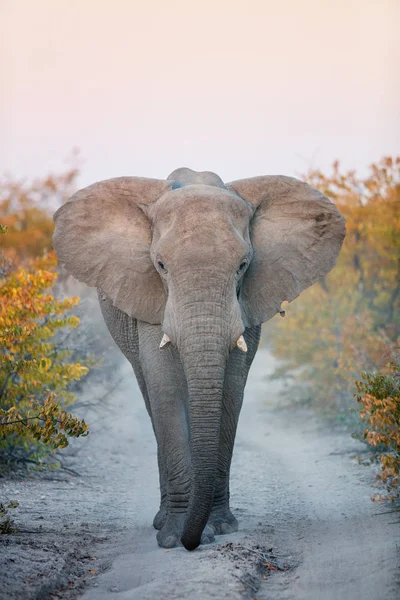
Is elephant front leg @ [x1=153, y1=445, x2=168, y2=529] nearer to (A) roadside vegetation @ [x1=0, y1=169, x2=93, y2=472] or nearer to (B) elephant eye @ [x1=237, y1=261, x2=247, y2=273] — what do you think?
(A) roadside vegetation @ [x1=0, y1=169, x2=93, y2=472]

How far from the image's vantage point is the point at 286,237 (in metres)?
8.30

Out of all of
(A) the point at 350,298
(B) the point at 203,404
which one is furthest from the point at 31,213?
(B) the point at 203,404

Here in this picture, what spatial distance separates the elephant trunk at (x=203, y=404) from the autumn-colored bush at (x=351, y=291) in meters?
10.1

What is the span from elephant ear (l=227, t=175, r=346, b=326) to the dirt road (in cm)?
204

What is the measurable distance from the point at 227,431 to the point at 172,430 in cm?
59

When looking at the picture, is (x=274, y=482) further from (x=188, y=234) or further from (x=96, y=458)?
(x=188, y=234)

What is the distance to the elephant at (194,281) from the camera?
680 cm

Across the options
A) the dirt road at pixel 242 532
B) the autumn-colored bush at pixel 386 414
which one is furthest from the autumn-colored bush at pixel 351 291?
the autumn-colored bush at pixel 386 414

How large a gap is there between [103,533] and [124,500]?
1801mm

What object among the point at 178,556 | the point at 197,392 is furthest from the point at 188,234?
the point at 178,556

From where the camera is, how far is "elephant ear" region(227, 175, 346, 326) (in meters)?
8.01

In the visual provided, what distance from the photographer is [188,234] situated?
7.09 metres

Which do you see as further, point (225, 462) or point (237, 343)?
point (225, 462)

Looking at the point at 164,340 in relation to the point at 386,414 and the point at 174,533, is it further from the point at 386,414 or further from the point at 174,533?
the point at 386,414
